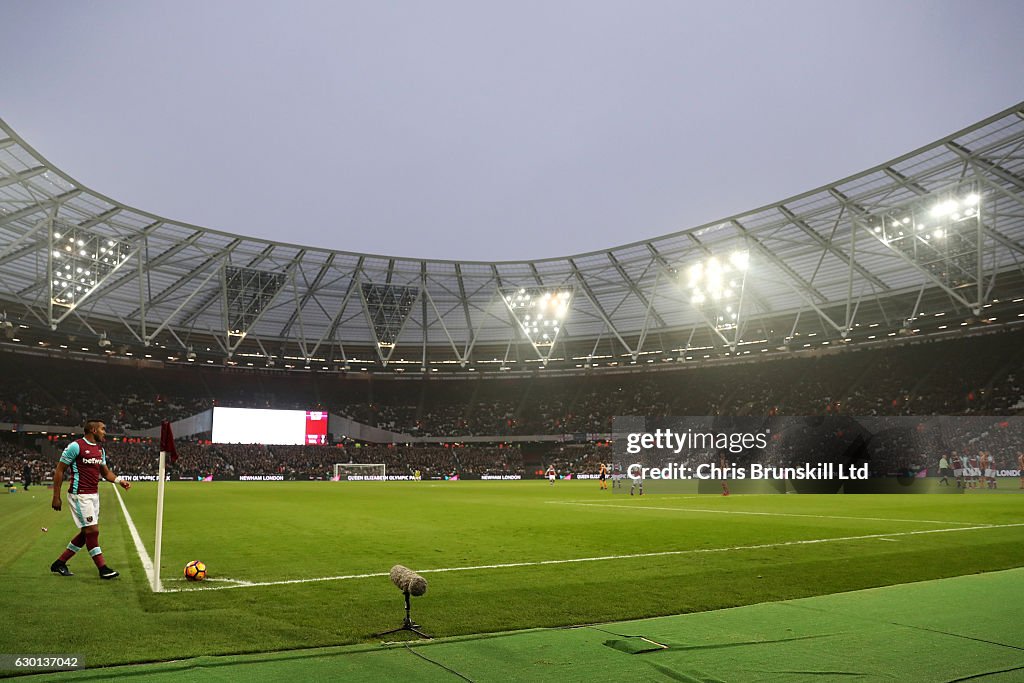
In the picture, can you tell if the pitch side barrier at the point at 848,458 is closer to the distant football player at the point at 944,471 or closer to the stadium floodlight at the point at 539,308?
the distant football player at the point at 944,471

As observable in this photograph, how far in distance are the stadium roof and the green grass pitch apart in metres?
26.9

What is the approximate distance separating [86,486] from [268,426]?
61445mm

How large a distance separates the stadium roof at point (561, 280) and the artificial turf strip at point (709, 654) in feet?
120

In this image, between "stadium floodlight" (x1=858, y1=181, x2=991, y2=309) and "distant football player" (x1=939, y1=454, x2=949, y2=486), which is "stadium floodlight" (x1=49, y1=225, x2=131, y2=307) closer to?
"stadium floodlight" (x1=858, y1=181, x2=991, y2=309)

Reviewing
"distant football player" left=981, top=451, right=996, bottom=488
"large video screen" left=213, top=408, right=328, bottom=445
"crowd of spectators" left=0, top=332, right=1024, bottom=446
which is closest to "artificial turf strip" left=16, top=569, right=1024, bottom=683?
"distant football player" left=981, top=451, right=996, bottom=488

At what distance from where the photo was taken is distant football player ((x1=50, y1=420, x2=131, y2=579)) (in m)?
9.16

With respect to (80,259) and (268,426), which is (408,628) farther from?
(268,426)

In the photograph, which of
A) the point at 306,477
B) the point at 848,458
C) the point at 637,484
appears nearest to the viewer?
the point at 637,484

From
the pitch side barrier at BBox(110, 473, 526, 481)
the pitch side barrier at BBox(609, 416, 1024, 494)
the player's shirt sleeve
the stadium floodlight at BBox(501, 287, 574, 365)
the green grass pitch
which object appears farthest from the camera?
the stadium floodlight at BBox(501, 287, 574, 365)

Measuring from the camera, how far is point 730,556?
11.3m

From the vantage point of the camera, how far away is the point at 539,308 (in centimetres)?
6462

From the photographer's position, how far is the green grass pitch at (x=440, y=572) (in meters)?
6.50

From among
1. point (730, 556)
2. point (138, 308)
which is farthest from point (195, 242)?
point (730, 556)

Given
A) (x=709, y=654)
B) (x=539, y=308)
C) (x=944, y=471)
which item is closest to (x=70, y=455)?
(x=709, y=654)
